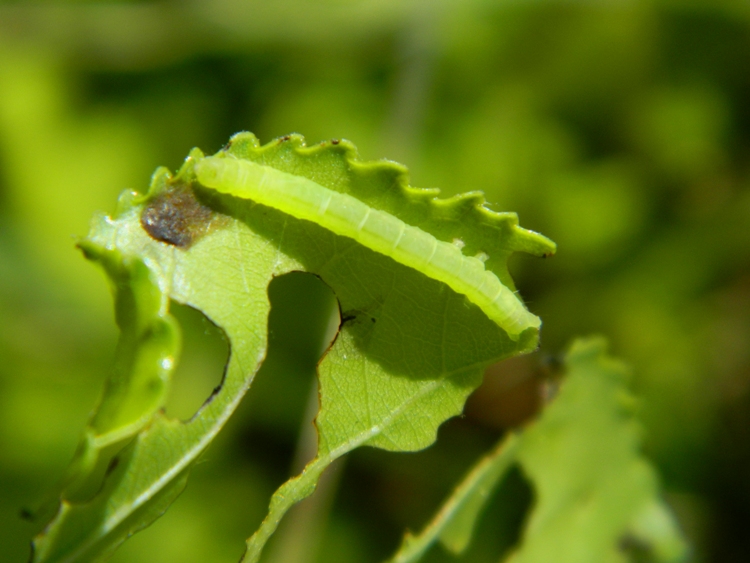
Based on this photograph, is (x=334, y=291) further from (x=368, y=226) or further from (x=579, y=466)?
(x=579, y=466)

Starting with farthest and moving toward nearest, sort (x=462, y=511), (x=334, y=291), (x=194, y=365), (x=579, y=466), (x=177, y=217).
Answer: (x=194, y=365)
(x=579, y=466)
(x=462, y=511)
(x=334, y=291)
(x=177, y=217)

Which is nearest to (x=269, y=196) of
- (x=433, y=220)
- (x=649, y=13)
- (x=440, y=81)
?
(x=433, y=220)

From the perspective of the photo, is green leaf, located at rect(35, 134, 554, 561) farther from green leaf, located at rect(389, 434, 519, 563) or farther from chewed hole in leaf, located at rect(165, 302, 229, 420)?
chewed hole in leaf, located at rect(165, 302, 229, 420)

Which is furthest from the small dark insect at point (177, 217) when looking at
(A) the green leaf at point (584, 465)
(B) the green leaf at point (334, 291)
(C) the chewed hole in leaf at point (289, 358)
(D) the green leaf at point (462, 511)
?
(C) the chewed hole in leaf at point (289, 358)

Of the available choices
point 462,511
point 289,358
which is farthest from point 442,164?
point 462,511

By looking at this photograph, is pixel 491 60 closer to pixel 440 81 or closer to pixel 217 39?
pixel 440 81

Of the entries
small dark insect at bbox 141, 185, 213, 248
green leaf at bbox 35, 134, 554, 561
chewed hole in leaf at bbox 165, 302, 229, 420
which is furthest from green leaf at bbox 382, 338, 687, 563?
chewed hole in leaf at bbox 165, 302, 229, 420
